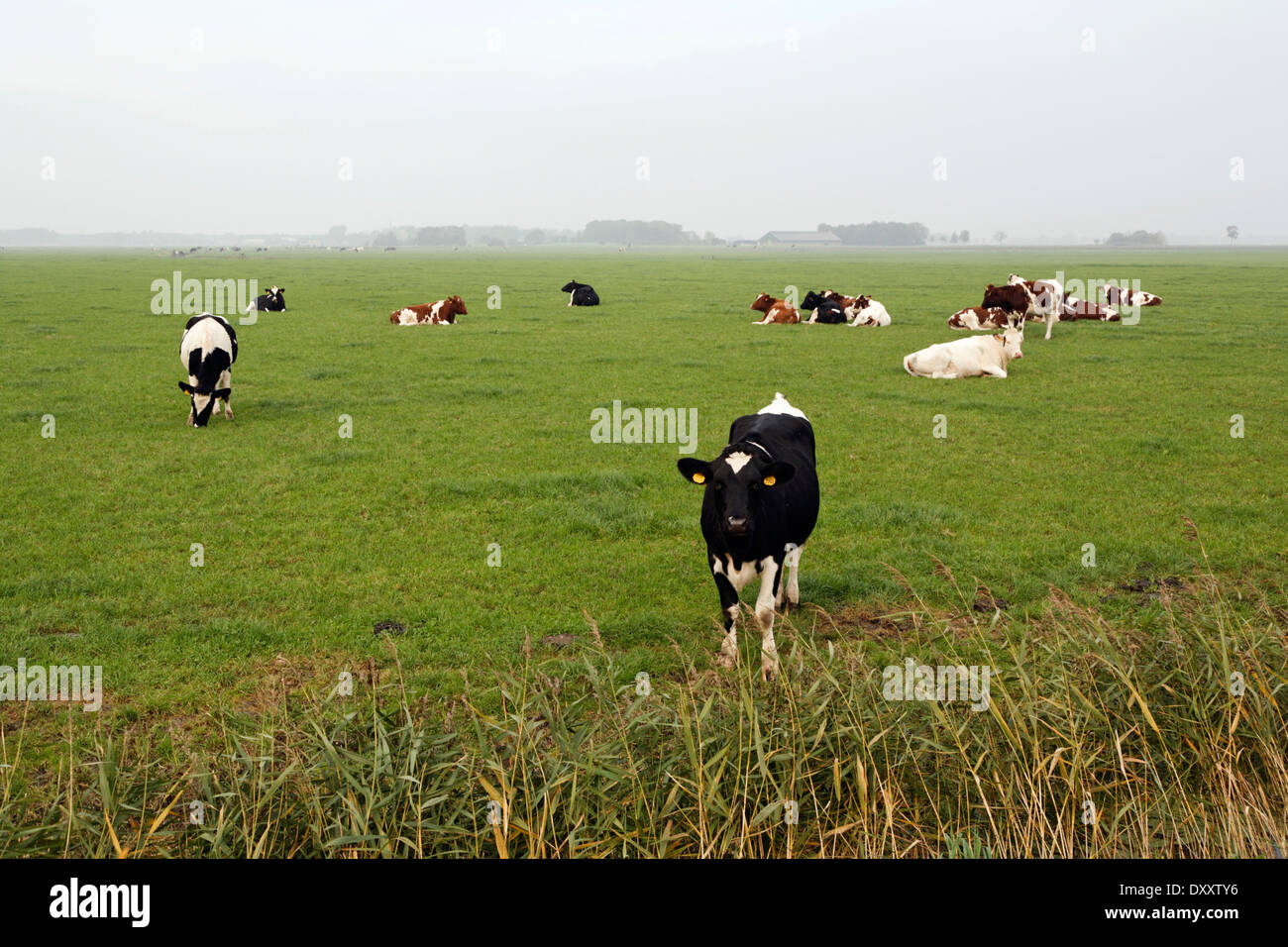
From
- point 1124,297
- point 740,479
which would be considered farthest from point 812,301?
point 740,479

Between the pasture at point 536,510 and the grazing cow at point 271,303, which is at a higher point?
the grazing cow at point 271,303

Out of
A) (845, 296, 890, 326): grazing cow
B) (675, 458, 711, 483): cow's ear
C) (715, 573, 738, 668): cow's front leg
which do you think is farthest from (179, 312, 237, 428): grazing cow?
(845, 296, 890, 326): grazing cow

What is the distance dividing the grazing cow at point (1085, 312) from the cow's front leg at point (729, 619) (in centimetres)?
2611

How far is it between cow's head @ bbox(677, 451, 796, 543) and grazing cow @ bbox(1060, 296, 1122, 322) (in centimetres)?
2589

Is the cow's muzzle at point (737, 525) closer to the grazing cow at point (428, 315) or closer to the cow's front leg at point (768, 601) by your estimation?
the cow's front leg at point (768, 601)

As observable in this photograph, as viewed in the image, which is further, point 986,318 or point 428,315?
point 428,315

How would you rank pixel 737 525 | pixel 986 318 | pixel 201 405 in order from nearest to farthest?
1. pixel 737 525
2. pixel 201 405
3. pixel 986 318

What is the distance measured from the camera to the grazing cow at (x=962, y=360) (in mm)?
18812

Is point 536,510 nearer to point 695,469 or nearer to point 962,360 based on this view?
point 695,469

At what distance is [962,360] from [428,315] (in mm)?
16196

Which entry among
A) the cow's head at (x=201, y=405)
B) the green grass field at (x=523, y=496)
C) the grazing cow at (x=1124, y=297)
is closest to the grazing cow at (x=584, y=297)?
the green grass field at (x=523, y=496)

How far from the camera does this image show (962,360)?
18891mm

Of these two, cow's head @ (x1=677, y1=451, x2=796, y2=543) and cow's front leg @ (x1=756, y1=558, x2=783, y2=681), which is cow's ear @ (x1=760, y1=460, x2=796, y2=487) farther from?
cow's front leg @ (x1=756, y1=558, x2=783, y2=681)

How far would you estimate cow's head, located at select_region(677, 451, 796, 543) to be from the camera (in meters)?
6.23
